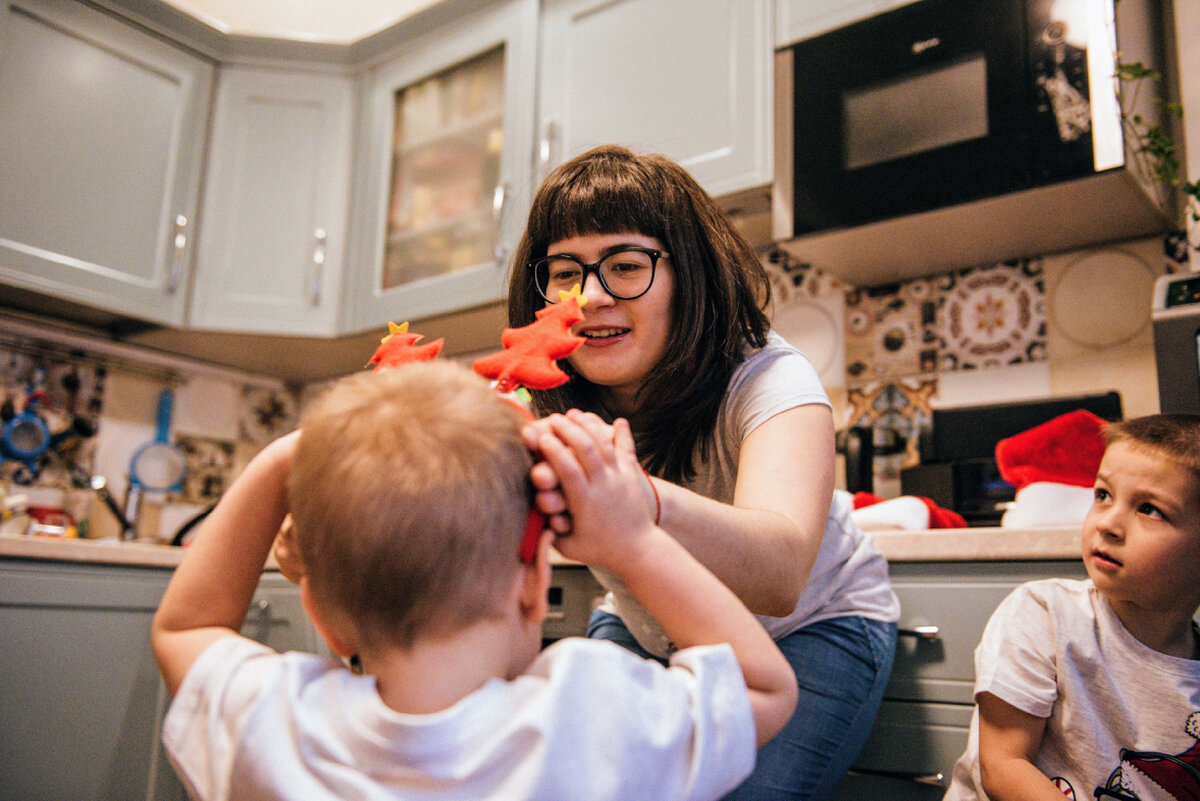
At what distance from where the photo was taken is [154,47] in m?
2.37

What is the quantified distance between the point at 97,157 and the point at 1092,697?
2.39 meters

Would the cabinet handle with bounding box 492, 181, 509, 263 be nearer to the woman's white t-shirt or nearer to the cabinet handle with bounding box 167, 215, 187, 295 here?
the cabinet handle with bounding box 167, 215, 187, 295

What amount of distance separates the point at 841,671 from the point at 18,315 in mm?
2251

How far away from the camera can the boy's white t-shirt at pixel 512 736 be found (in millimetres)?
529

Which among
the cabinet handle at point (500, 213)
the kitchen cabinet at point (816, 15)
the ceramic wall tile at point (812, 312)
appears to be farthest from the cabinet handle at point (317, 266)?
the kitchen cabinet at point (816, 15)

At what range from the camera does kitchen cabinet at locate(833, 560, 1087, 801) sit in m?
1.23

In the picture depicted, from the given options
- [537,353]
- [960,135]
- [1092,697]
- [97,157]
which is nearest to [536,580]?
[537,353]

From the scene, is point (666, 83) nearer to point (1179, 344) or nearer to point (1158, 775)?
point (1179, 344)

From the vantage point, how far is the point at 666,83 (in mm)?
1998

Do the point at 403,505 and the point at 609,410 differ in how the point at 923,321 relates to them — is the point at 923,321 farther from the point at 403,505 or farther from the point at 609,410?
the point at 403,505

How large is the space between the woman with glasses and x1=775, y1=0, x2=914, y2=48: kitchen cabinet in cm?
90

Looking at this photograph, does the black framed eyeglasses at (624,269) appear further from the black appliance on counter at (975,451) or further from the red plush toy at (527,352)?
the black appliance on counter at (975,451)

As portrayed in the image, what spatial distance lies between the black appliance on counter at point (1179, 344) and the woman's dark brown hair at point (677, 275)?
66cm

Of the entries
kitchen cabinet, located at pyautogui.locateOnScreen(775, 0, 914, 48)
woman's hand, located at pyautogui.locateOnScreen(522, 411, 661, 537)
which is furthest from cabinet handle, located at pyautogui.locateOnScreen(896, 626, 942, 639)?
kitchen cabinet, located at pyautogui.locateOnScreen(775, 0, 914, 48)
